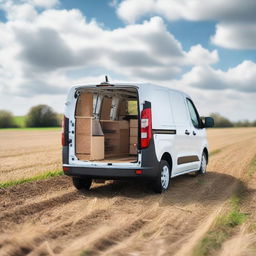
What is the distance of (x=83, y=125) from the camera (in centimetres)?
966

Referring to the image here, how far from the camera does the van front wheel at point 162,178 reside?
9.05 m

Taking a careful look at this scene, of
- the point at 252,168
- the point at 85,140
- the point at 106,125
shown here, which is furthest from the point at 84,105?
the point at 252,168

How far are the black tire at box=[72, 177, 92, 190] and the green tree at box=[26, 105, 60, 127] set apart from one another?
5087 centimetres

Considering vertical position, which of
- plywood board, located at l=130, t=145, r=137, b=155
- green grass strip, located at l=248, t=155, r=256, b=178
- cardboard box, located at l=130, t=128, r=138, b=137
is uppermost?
cardboard box, located at l=130, t=128, r=138, b=137

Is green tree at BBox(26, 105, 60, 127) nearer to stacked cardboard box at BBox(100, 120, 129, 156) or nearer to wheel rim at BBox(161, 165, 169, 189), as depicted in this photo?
stacked cardboard box at BBox(100, 120, 129, 156)

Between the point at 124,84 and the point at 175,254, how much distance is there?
172 inches

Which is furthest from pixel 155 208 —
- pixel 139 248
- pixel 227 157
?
pixel 227 157

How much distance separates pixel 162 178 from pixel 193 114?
2.94 m

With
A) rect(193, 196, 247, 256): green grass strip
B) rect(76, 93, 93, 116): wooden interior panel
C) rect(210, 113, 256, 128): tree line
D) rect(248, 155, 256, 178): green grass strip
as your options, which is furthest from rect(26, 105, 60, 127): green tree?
rect(193, 196, 247, 256): green grass strip

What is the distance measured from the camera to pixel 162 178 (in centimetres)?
934

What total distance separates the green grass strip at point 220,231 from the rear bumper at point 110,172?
5.38ft

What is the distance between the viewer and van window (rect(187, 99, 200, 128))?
37.7ft

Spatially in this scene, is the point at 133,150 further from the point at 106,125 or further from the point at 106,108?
the point at 106,108

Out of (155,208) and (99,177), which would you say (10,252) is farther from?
(99,177)
